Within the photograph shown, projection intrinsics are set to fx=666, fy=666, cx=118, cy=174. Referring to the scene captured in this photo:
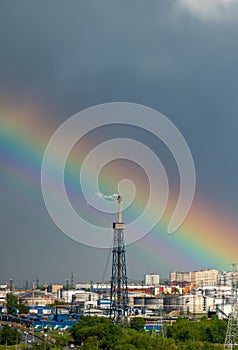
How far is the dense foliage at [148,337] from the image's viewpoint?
1297 cm

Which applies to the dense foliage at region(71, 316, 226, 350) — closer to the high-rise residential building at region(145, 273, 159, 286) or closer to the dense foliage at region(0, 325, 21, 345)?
the dense foliage at region(0, 325, 21, 345)

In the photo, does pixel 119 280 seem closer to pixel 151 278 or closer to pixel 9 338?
pixel 9 338

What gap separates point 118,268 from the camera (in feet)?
65.6

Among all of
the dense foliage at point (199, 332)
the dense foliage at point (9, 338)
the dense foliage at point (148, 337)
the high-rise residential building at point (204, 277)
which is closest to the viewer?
the dense foliage at point (148, 337)

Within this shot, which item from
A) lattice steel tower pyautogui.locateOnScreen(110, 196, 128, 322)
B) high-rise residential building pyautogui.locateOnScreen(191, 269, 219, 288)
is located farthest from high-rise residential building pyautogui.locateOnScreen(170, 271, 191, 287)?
lattice steel tower pyautogui.locateOnScreen(110, 196, 128, 322)

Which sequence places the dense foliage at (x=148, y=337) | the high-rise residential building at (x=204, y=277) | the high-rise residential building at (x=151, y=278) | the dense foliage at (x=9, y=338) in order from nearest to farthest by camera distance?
1. the dense foliage at (x=148, y=337)
2. the dense foliage at (x=9, y=338)
3. the high-rise residential building at (x=204, y=277)
4. the high-rise residential building at (x=151, y=278)

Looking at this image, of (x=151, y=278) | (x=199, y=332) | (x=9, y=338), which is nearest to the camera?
(x=9, y=338)

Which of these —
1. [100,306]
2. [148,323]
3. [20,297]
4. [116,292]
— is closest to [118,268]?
[116,292]

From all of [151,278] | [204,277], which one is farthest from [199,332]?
[151,278]

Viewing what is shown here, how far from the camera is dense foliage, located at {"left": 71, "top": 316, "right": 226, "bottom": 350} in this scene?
12969 mm

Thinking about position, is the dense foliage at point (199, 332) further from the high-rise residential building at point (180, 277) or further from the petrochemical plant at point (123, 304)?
the high-rise residential building at point (180, 277)

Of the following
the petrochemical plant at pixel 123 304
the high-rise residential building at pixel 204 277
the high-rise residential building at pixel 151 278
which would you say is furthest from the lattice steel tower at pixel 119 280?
the high-rise residential building at pixel 151 278

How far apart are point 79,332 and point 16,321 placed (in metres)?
8.55

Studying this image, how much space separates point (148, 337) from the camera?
13414mm
